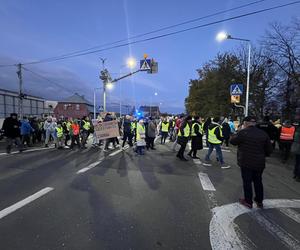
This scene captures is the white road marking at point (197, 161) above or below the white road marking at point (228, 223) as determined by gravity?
below

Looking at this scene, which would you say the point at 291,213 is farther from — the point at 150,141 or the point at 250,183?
the point at 150,141

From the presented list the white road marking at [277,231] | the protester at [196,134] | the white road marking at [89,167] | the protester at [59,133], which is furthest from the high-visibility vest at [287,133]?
the protester at [59,133]

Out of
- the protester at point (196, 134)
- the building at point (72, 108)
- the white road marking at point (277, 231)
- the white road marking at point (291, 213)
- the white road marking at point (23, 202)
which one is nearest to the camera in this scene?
the white road marking at point (277, 231)

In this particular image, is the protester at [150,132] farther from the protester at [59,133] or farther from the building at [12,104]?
the building at [12,104]

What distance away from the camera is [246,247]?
4270mm

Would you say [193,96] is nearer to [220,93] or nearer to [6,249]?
[220,93]

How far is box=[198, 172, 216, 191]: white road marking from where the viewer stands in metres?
7.79

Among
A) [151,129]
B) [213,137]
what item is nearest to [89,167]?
[213,137]

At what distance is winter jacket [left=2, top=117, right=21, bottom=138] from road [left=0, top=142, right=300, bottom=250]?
4.90 m

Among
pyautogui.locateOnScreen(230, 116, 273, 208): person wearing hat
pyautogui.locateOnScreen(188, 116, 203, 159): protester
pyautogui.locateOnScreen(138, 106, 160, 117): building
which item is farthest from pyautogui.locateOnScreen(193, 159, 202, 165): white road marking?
pyautogui.locateOnScreen(138, 106, 160, 117): building

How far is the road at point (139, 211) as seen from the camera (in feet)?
14.5

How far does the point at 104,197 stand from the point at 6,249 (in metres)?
2.75

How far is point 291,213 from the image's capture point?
5.92 meters

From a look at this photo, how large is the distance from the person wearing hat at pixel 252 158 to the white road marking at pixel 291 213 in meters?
0.43
